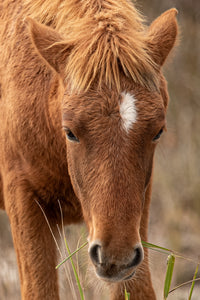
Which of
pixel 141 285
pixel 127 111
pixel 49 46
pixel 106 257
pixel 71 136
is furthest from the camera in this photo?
pixel 141 285

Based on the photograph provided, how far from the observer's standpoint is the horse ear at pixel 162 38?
3785mm

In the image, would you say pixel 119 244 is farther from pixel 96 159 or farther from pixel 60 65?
pixel 60 65

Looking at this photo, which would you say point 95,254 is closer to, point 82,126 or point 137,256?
point 137,256

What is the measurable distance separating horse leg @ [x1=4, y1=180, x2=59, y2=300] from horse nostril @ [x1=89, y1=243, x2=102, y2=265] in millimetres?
1168

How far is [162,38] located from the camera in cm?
383

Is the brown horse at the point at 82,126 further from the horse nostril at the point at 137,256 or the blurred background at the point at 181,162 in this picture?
the blurred background at the point at 181,162

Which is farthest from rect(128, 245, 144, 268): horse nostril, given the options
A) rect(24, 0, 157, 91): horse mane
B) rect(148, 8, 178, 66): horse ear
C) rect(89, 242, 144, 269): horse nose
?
rect(148, 8, 178, 66): horse ear

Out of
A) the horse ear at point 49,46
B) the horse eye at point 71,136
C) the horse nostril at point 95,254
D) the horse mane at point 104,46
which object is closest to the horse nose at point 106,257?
the horse nostril at point 95,254

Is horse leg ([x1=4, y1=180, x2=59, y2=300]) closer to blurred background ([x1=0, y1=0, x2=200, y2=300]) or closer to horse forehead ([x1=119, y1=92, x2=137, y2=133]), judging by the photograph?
horse forehead ([x1=119, y1=92, x2=137, y2=133])

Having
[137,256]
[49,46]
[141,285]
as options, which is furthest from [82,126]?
[141,285]

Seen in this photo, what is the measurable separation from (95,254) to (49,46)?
1.30 metres

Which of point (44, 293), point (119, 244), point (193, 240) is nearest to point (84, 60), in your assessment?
point (119, 244)

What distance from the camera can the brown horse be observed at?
130 inches

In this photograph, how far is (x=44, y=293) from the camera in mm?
4344
